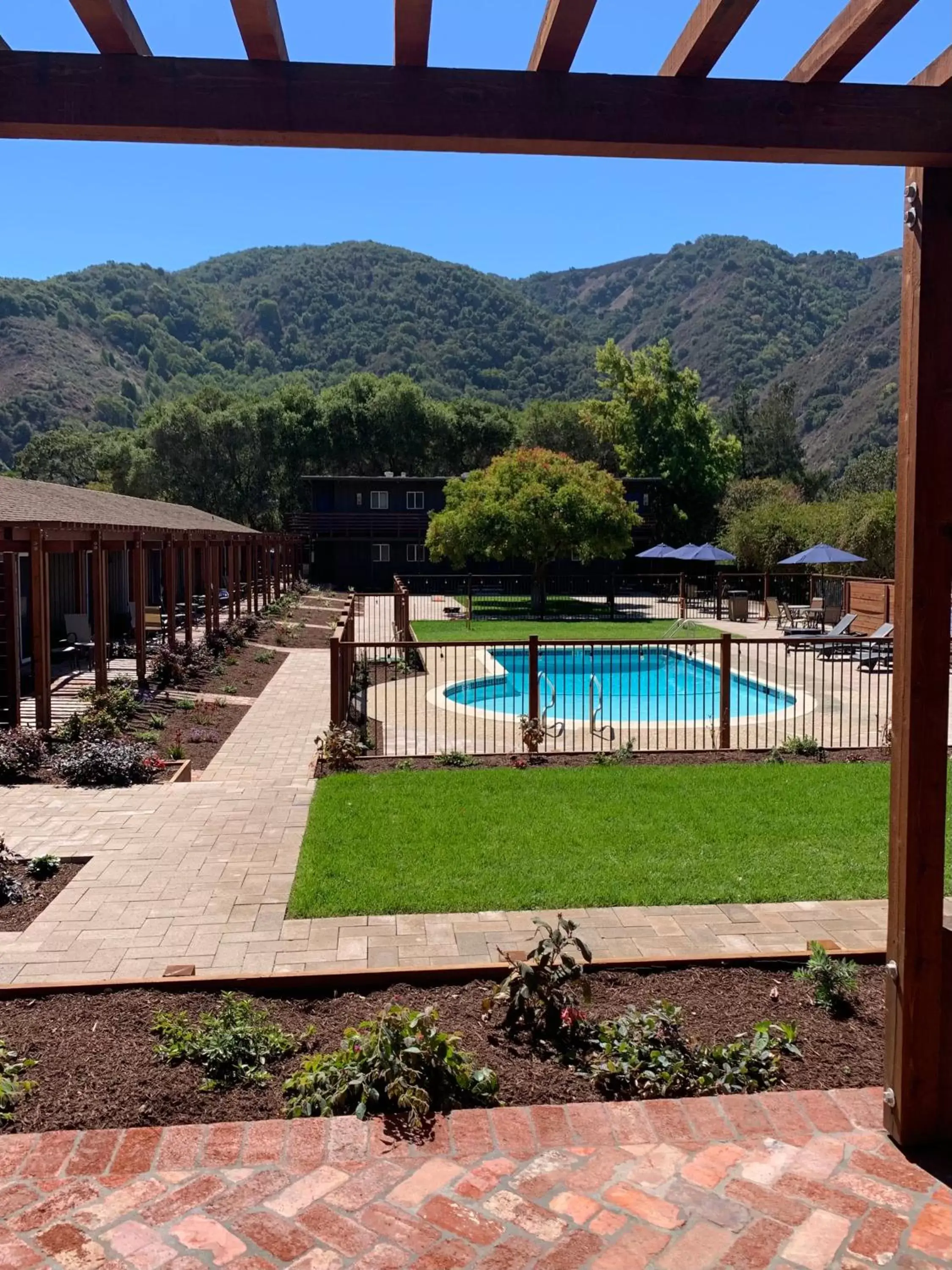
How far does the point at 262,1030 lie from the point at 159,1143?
2.38ft

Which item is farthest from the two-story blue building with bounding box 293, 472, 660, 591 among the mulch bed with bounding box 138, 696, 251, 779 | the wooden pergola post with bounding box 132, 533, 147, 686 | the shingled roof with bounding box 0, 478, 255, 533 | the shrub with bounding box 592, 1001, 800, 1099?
the shrub with bounding box 592, 1001, 800, 1099

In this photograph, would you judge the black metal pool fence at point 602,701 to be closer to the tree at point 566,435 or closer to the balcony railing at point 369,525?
the balcony railing at point 369,525

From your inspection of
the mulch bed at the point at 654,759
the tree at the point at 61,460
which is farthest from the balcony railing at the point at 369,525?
the mulch bed at the point at 654,759

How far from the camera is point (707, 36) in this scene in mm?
2400

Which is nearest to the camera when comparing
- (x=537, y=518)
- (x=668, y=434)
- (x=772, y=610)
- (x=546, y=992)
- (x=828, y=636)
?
(x=546, y=992)

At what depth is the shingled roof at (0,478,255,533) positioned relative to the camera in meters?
12.0

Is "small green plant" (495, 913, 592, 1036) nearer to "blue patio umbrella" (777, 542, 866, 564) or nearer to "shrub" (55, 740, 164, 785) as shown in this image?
"shrub" (55, 740, 164, 785)

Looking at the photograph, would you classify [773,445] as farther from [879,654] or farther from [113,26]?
[113,26]

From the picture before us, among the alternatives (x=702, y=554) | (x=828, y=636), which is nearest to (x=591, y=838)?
(x=828, y=636)

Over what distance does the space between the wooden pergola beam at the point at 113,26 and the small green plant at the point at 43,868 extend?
5.04 m

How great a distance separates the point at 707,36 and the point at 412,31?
75 cm

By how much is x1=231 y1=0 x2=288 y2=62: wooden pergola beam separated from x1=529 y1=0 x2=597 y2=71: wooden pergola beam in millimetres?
655

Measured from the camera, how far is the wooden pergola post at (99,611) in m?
12.3

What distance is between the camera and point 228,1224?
8.85ft
